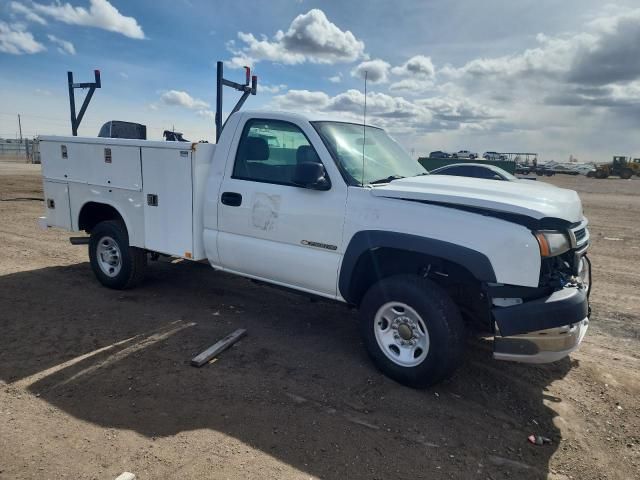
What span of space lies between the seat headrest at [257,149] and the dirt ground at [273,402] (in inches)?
68.3

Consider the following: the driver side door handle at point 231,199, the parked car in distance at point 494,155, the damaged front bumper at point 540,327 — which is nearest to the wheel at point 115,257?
the driver side door handle at point 231,199

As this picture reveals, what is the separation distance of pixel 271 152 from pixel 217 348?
1.87 m

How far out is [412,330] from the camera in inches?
140

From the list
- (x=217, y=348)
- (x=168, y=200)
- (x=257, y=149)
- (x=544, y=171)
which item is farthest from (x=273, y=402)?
(x=544, y=171)

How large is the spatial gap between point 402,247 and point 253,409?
160cm

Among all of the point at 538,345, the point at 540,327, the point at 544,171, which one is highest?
the point at 544,171

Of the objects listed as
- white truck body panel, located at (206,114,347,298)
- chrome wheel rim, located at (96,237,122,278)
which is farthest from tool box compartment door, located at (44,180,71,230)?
white truck body panel, located at (206,114,347,298)

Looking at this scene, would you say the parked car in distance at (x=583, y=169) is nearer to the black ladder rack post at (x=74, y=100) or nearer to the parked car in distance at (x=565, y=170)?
the parked car in distance at (x=565, y=170)

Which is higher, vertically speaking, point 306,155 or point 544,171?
point 306,155

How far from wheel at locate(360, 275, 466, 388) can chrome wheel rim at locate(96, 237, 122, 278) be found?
339 cm

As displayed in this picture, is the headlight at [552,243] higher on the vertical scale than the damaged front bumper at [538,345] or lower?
higher

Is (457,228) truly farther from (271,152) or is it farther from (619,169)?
(619,169)

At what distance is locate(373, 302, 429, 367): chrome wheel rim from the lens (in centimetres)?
351

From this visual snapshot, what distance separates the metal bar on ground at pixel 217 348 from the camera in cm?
386
